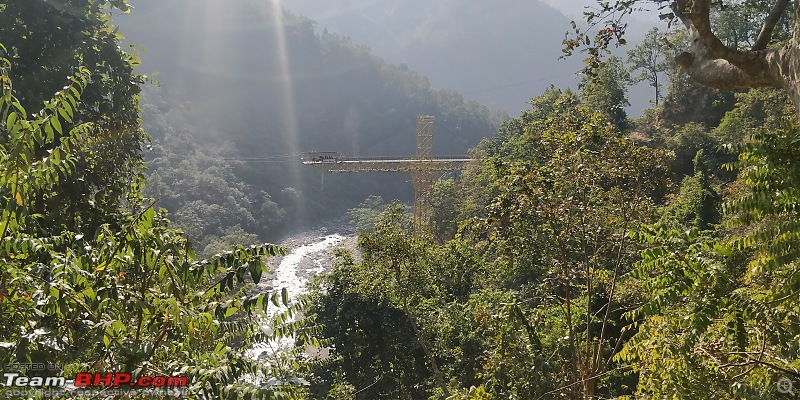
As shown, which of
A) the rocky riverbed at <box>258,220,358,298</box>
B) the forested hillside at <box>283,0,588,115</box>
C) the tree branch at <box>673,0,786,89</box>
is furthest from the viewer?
the forested hillside at <box>283,0,588,115</box>

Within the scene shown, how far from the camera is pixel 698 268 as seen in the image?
11.0ft

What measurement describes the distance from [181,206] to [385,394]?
145 ft

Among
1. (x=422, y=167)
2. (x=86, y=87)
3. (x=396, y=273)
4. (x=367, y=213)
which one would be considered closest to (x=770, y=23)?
(x=86, y=87)

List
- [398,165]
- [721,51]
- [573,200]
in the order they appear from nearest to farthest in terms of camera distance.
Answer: [721,51]
[573,200]
[398,165]

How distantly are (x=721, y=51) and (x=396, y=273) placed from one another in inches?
295

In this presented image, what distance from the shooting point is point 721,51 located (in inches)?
125

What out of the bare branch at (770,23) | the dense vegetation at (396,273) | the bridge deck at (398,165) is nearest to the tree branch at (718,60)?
the bare branch at (770,23)

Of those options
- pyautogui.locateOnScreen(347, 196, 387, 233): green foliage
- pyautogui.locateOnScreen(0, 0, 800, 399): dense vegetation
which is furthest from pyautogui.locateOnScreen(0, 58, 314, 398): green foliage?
pyautogui.locateOnScreen(347, 196, 387, 233): green foliage

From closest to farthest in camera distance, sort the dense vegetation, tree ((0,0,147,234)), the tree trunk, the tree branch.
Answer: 1. the dense vegetation
2. the tree trunk
3. the tree branch
4. tree ((0,0,147,234))

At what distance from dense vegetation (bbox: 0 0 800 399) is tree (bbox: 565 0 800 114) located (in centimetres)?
35

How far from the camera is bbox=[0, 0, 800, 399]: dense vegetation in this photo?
2258mm

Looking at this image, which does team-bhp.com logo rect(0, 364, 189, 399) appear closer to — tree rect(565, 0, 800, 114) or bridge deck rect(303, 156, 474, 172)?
tree rect(565, 0, 800, 114)

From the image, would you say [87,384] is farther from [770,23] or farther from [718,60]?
[770,23]

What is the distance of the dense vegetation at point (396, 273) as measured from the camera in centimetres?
226
